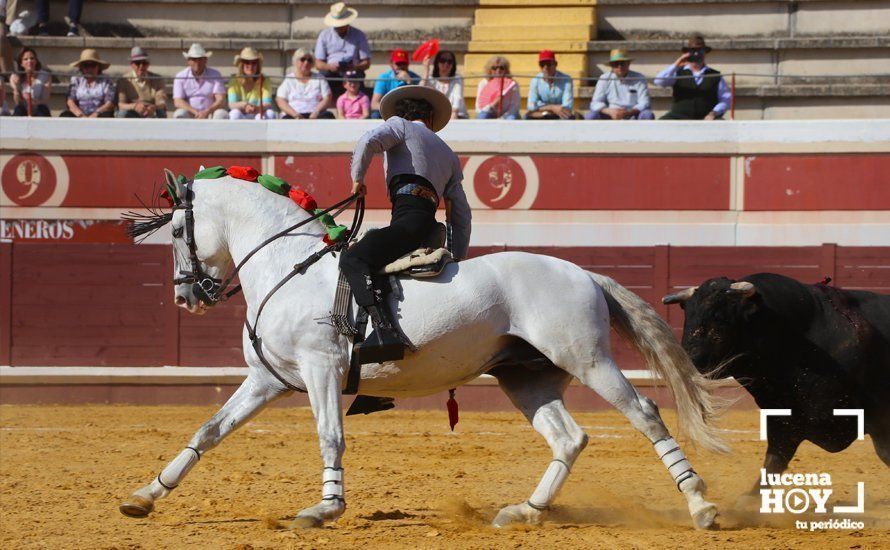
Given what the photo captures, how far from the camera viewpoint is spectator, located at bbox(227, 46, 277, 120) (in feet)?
43.5

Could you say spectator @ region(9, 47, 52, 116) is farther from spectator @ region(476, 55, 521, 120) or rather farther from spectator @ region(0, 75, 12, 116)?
spectator @ region(476, 55, 521, 120)

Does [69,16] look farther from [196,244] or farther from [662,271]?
[196,244]

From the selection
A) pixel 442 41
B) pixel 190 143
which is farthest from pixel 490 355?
pixel 442 41

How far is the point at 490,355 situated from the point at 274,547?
4.30 feet

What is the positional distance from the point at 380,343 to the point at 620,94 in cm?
826

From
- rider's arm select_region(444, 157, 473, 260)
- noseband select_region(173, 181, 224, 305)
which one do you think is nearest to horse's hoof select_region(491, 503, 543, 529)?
rider's arm select_region(444, 157, 473, 260)

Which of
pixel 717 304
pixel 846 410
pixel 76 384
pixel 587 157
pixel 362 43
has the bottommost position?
pixel 76 384

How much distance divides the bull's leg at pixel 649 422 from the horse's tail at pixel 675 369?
183 millimetres

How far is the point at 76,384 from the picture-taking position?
39.1 feet

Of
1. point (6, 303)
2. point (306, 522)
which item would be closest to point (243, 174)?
point (306, 522)

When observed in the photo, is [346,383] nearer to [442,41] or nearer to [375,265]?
[375,265]

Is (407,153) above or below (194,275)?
above

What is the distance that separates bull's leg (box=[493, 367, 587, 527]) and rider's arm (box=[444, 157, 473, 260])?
0.65 metres

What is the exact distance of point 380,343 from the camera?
5547 millimetres
